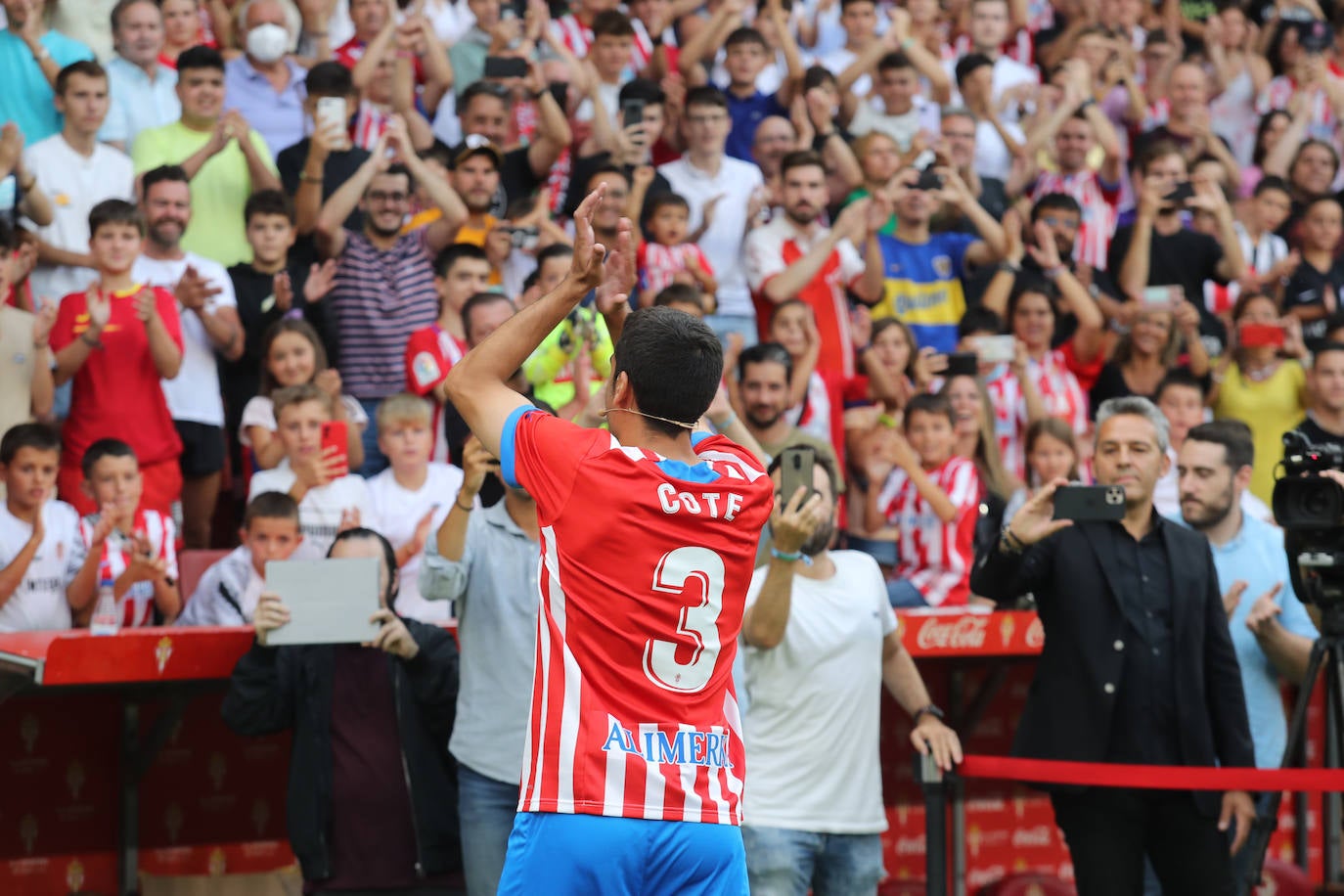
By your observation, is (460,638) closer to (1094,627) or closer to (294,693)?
(294,693)

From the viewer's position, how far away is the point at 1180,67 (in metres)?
14.1

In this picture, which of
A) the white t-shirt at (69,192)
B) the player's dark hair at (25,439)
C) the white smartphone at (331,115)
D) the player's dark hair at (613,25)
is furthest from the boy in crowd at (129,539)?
the player's dark hair at (613,25)

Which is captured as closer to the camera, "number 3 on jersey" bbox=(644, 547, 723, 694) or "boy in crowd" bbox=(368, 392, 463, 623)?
"number 3 on jersey" bbox=(644, 547, 723, 694)

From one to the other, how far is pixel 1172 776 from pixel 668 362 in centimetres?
297

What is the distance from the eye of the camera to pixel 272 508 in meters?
7.61

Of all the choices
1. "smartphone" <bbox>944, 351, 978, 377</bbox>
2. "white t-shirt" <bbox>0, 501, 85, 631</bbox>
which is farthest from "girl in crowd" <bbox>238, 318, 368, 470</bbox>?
"smartphone" <bbox>944, 351, 978, 377</bbox>

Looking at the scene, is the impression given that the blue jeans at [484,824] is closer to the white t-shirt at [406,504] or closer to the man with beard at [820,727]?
the man with beard at [820,727]

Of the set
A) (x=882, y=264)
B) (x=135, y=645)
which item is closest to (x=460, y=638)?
(x=135, y=645)

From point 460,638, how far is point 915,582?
145 inches

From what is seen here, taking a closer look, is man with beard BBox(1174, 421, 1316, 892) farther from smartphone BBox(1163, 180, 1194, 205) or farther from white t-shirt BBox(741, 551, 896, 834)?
smartphone BBox(1163, 180, 1194, 205)

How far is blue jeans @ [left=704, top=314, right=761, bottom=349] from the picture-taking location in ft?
36.3

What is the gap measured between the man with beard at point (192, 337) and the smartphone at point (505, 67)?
2.48 meters

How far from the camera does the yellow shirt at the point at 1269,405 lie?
37.8 feet

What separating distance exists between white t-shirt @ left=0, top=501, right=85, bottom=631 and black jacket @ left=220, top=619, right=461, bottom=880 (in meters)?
1.25
